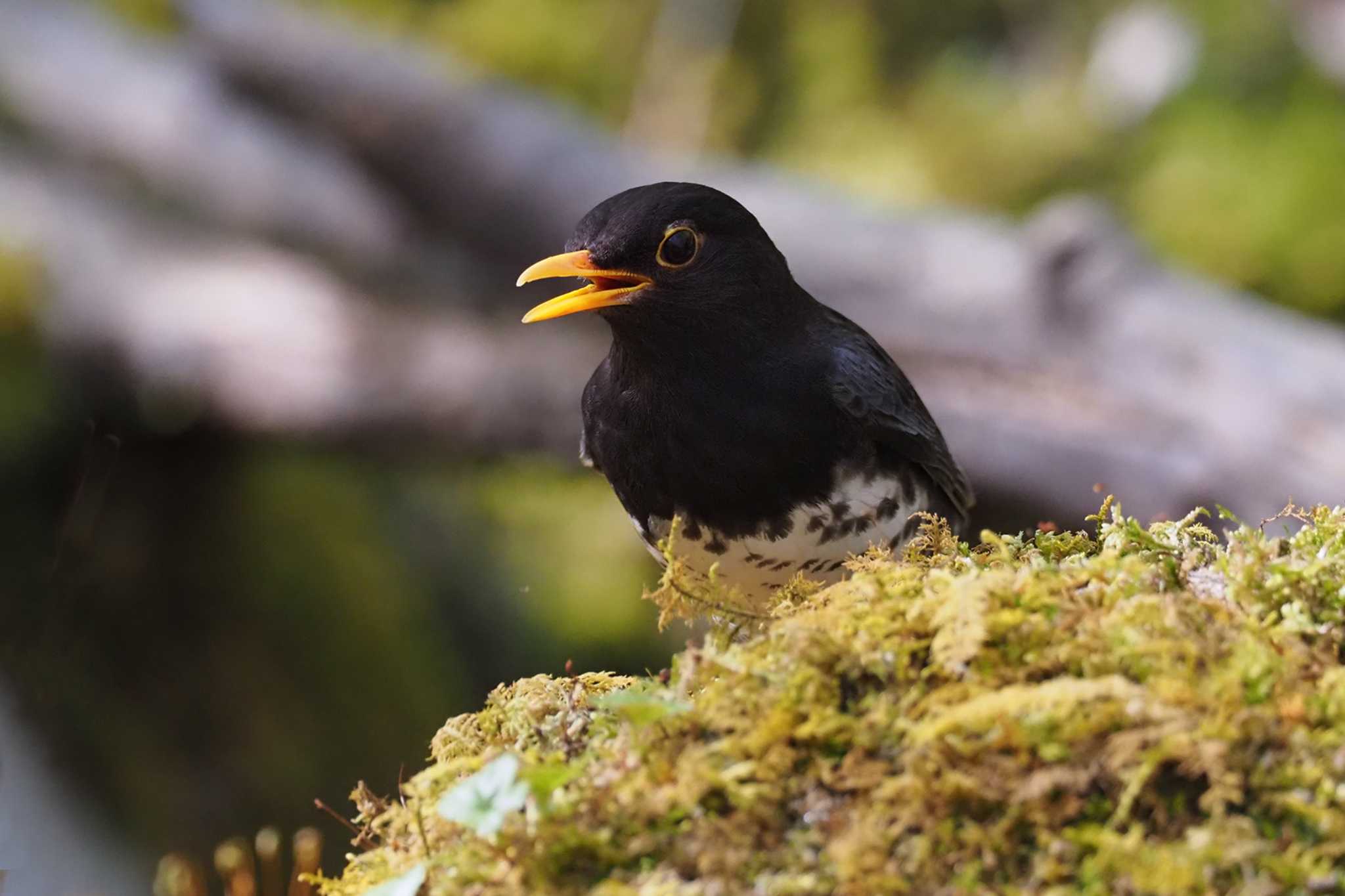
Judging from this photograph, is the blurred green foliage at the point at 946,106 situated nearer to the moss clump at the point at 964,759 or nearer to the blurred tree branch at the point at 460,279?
the blurred tree branch at the point at 460,279

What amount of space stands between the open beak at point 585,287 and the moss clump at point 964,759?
1040 mm

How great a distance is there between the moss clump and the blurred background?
3.95m

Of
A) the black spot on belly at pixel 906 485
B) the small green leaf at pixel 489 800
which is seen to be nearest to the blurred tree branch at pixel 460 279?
the black spot on belly at pixel 906 485

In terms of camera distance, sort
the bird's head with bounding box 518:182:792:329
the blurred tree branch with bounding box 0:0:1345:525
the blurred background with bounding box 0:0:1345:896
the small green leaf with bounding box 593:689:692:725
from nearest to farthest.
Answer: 1. the small green leaf with bounding box 593:689:692:725
2. the bird's head with bounding box 518:182:792:329
3. the blurred tree branch with bounding box 0:0:1345:525
4. the blurred background with bounding box 0:0:1345:896

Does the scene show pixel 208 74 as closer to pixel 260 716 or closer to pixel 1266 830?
pixel 260 716

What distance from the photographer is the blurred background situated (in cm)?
527

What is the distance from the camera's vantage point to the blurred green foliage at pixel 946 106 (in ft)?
23.3

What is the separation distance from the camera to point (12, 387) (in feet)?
18.6

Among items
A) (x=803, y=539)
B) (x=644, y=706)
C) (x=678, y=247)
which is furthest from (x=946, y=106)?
(x=644, y=706)

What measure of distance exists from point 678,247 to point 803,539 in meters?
0.68

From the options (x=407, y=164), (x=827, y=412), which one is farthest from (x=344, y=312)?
(x=827, y=412)

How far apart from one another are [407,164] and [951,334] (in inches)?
122

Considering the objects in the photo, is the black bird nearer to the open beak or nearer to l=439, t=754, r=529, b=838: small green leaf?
the open beak

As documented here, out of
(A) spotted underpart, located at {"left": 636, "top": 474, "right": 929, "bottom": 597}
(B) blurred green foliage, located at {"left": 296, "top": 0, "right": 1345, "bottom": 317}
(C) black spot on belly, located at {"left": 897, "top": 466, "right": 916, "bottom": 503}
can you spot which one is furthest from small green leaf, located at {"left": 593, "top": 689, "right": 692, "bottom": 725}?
(B) blurred green foliage, located at {"left": 296, "top": 0, "right": 1345, "bottom": 317}
